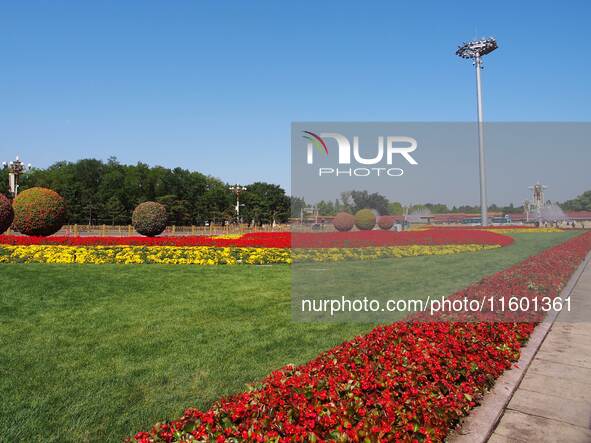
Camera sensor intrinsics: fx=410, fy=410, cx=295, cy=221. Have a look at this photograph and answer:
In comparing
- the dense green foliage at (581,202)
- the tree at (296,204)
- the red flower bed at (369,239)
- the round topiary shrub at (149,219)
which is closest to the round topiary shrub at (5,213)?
the round topiary shrub at (149,219)

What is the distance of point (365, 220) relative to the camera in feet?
55.9

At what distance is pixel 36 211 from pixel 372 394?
23845 millimetres

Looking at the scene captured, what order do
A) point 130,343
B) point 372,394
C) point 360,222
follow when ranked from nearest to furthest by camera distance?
point 372,394 → point 130,343 → point 360,222

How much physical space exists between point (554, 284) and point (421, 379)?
276 inches

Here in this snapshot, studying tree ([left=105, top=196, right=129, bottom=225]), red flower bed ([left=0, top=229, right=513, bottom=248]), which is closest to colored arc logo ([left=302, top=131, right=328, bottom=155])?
red flower bed ([left=0, top=229, right=513, bottom=248])

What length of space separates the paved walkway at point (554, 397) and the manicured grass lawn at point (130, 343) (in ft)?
7.57

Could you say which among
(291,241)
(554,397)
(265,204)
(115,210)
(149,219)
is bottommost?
(554,397)

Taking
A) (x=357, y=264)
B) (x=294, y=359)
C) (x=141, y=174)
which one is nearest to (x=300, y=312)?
(x=294, y=359)

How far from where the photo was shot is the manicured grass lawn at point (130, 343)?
3580 millimetres

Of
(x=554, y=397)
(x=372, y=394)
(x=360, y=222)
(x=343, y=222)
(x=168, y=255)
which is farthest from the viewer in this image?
(x=343, y=222)

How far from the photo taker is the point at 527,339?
5395 mm

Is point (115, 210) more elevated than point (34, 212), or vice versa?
point (115, 210)

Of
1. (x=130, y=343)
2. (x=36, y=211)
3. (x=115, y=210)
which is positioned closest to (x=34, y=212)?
(x=36, y=211)

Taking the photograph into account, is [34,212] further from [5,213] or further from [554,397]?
[554,397]
